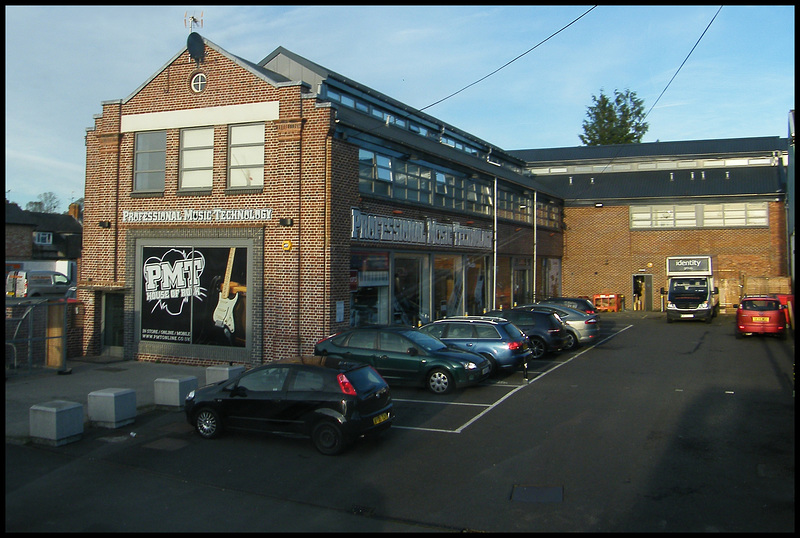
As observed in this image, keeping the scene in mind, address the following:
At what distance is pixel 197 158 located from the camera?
18781mm

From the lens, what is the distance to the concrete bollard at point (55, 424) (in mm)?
9922

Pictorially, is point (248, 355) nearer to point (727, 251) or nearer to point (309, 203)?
point (309, 203)

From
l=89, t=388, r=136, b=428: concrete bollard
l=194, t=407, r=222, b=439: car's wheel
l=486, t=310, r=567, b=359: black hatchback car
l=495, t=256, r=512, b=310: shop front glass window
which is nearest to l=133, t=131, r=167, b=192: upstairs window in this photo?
l=89, t=388, r=136, b=428: concrete bollard

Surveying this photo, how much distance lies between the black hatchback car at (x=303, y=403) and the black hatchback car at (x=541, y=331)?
9742 mm

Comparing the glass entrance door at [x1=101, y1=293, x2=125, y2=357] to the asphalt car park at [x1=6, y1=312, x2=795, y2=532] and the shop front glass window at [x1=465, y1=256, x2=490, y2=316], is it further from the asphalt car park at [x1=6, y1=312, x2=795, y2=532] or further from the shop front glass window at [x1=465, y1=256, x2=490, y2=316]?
the shop front glass window at [x1=465, y1=256, x2=490, y2=316]

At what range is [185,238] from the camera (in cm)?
1872

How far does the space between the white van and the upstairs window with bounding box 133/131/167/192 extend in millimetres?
19874

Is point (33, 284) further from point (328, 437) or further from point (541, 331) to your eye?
point (328, 437)

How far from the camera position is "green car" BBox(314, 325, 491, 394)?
1345cm

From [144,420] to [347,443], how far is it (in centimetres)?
461

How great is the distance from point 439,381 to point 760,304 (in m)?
16.3

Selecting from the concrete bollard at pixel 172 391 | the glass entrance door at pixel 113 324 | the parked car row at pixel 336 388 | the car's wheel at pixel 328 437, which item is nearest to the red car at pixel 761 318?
the parked car row at pixel 336 388

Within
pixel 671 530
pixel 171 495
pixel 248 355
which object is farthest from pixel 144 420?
pixel 671 530

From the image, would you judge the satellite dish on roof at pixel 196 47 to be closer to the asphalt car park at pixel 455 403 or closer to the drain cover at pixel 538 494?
the asphalt car park at pixel 455 403
